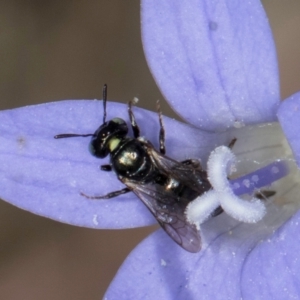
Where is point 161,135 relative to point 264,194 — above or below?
above

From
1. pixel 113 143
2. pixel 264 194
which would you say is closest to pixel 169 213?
pixel 113 143

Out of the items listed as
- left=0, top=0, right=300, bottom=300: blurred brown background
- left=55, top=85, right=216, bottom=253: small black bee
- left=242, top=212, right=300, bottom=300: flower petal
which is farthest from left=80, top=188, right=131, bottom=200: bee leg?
left=0, top=0, right=300, bottom=300: blurred brown background

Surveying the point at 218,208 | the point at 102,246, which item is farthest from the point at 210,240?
the point at 102,246

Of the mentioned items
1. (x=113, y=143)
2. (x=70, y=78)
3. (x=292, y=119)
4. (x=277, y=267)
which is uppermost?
(x=292, y=119)

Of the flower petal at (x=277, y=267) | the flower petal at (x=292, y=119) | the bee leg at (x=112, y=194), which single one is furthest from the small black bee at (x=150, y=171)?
the flower petal at (x=292, y=119)

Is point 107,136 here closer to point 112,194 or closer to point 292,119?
point 112,194

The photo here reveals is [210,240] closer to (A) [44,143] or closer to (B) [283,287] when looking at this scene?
(B) [283,287]

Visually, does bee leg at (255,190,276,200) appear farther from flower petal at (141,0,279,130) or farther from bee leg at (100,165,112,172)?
bee leg at (100,165,112,172)

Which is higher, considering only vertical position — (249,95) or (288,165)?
(249,95)
